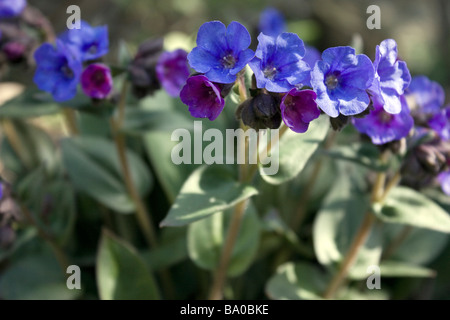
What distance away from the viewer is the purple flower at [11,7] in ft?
6.25

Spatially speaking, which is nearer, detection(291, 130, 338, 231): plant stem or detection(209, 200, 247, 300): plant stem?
detection(209, 200, 247, 300): plant stem

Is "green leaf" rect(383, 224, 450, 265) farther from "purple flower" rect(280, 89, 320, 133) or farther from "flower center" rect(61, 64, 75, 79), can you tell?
"flower center" rect(61, 64, 75, 79)

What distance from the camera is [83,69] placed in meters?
1.68

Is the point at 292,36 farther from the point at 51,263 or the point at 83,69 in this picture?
the point at 51,263

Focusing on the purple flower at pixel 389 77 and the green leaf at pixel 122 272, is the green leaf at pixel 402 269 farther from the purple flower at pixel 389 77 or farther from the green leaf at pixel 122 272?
the green leaf at pixel 122 272

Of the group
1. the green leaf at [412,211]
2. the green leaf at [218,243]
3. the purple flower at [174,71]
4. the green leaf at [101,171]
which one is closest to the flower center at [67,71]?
the purple flower at [174,71]

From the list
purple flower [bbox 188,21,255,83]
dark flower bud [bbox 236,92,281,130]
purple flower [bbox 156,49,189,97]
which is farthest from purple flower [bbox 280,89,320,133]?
purple flower [bbox 156,49,189,97]

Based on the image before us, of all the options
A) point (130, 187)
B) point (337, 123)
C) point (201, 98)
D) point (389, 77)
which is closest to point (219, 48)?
point (201, 98)

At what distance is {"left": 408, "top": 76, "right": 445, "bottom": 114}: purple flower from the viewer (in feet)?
5.75

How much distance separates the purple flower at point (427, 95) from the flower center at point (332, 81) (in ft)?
1.89

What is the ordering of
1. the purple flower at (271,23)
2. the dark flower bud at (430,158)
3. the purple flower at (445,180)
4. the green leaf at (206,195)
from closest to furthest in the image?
the green leaf at (206,195) < the dark flower bud at (430,158) < the purple flower at (445,180) < the purple flower at (271,23)

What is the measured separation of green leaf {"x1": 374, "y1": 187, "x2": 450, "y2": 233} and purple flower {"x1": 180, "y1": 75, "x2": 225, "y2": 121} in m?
0.75
